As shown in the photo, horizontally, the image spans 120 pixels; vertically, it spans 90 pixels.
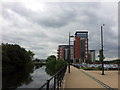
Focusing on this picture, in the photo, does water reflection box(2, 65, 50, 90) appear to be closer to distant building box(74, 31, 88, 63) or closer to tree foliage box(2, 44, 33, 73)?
tree foliage box(2, 44, 33, 73)

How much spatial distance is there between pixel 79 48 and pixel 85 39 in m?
6.94

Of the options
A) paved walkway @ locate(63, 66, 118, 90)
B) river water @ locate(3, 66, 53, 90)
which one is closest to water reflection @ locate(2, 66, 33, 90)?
river water @ locate(3, 66, 53, 90)

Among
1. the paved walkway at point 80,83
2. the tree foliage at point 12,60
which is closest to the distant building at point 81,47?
the tree foliage at point 12,60

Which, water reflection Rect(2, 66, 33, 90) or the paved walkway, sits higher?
the paved walkway

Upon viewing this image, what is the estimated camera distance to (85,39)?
4353 inches

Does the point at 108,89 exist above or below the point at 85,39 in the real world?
below

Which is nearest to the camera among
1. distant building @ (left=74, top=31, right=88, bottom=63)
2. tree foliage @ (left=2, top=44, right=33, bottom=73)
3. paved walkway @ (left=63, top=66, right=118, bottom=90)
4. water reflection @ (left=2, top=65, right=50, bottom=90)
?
paved walkway @ (left=63, top=66, right=118, bottom=90)

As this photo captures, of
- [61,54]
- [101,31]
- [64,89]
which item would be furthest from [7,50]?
[61,54]

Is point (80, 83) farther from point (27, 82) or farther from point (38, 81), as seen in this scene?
point (27, 82)

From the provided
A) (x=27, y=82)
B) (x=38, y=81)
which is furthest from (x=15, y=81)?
(x=38, y=81)

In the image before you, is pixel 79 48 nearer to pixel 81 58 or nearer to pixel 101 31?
pixel 81 58

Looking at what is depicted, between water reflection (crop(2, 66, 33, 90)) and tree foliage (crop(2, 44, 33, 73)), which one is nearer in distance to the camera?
water reflection (crop(2, 66, 33, 90))

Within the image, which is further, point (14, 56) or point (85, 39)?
point (85, 39)

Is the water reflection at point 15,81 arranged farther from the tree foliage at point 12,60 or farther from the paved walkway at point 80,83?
the tree foliage at point 12,60
